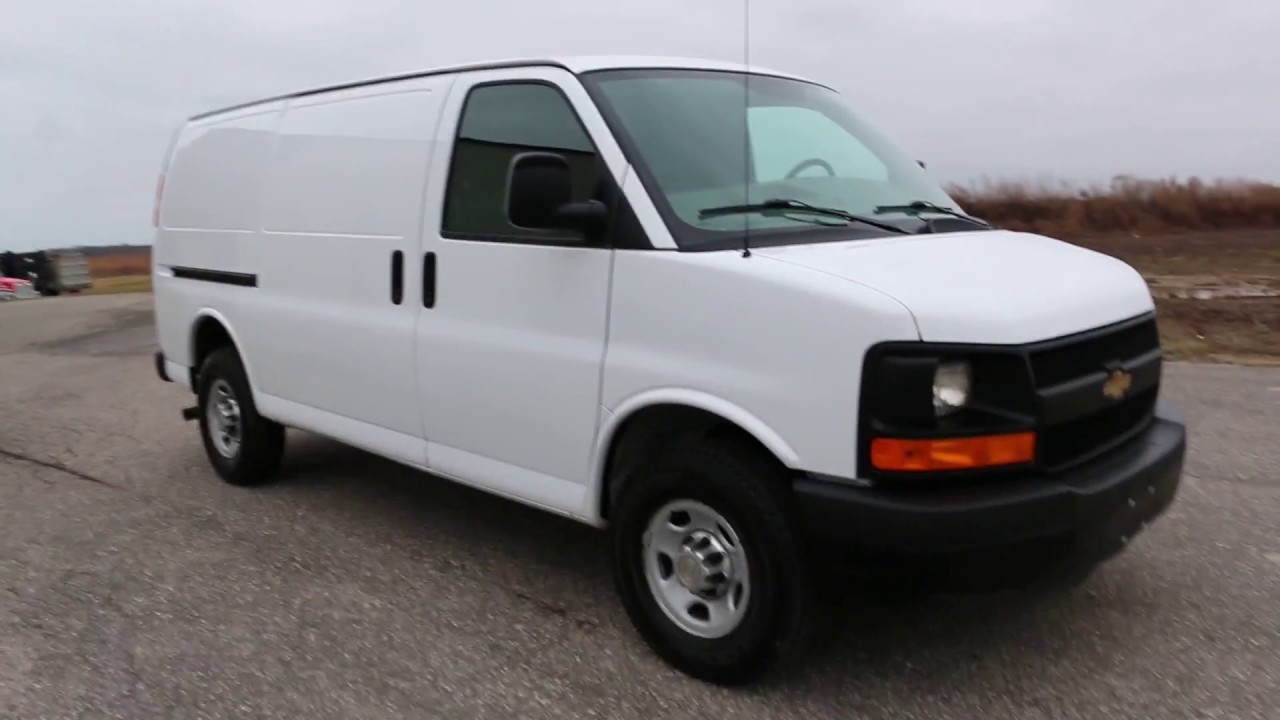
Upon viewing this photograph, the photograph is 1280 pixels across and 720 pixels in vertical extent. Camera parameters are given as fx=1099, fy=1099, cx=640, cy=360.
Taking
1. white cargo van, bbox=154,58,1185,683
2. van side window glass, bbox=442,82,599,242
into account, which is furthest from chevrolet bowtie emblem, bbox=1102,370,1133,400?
van side window glass, bbox=442,82,599,242

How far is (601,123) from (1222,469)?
4260mm

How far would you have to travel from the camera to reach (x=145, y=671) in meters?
3.90

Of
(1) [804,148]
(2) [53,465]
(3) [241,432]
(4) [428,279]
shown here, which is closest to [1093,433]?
(1) [804,148]

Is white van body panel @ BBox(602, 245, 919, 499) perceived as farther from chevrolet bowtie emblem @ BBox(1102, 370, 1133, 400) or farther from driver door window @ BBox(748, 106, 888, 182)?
chevrolet bowtie emblem @ BBox(1102, 370, 1133, 400)

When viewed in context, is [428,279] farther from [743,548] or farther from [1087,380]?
[1087,380]

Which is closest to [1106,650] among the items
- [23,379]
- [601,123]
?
[601,123]

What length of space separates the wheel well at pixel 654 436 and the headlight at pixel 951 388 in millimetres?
617

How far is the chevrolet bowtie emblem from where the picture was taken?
11.5ft

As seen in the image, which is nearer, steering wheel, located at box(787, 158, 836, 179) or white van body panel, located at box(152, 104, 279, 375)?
steering wheel, located at box(787, 158, 836, 179)

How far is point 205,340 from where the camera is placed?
6.57 metres

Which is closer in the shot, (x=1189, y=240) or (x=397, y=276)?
(x=397, y=276)

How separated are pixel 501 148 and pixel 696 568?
6.08 feet

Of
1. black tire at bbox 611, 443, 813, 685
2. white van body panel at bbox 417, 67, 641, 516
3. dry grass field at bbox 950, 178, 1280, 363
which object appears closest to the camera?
black tire at bbox 611, 443, 813, 685

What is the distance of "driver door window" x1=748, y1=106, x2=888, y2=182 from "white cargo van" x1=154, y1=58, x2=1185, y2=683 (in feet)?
0.06
